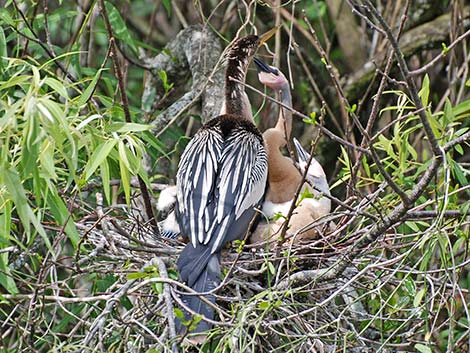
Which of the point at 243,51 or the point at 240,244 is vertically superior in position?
the point at 243,51

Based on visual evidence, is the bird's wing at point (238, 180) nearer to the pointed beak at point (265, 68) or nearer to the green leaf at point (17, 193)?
the pointed beak at point (265, 68)

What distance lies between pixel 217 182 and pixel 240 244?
0.49 meters

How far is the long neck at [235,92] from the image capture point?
12.4 ft

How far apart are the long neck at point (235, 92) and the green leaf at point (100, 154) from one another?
1.22 meters

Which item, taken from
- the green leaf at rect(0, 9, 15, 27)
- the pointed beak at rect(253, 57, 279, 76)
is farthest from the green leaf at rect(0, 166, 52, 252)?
the pointed beak at rect(253, 57, 279, 76)

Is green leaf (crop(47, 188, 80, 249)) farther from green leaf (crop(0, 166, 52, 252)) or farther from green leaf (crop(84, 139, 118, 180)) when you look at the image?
green leaf (crop(0, 166, 52, 252))

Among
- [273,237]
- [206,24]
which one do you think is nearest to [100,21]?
[206,24]

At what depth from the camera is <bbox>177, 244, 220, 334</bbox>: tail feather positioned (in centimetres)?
279

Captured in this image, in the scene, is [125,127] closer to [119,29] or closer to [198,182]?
[198,182]

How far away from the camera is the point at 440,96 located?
507 cm

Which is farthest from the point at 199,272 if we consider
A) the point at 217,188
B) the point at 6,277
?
the point at 6,277

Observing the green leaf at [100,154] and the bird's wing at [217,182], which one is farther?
the bird's wing at [217,182]

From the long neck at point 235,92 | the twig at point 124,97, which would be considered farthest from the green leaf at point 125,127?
the long neck at point 235,92

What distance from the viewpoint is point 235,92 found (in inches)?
149
